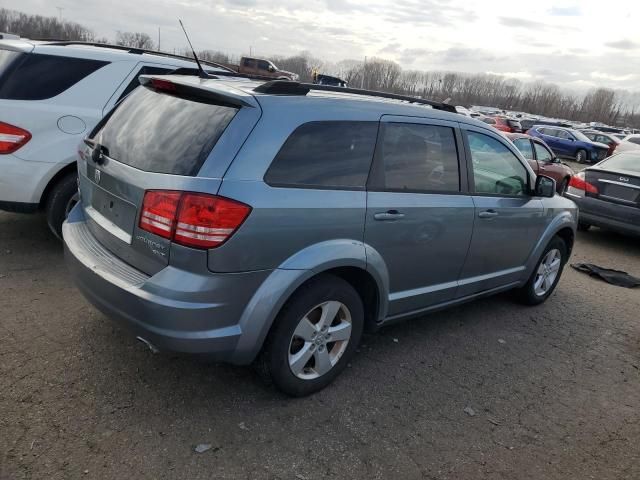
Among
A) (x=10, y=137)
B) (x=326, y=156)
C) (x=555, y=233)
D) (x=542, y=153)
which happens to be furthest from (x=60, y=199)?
(x=542, y=153)

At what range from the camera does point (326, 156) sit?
118 inches

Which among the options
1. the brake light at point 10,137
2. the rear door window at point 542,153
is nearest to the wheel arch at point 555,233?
the brake light at point 10,137

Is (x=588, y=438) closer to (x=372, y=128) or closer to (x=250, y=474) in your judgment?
(x=250, y=474)

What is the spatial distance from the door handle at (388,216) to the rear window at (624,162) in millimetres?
6633

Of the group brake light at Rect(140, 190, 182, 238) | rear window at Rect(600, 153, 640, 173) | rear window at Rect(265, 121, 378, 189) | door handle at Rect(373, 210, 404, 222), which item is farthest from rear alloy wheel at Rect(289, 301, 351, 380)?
rear window at Rect(600, 153, 640, 173)

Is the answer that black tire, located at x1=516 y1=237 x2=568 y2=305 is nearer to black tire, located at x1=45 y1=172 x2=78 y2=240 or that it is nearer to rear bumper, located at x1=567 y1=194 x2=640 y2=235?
rear bumper, located at x1=567 y1=194 x2=640 y2=235

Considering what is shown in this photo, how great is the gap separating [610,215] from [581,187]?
71 cm

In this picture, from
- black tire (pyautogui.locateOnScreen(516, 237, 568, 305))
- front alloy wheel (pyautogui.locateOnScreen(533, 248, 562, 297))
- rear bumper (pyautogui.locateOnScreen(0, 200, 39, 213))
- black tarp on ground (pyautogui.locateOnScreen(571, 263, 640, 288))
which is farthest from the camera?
black tarp on ground (pyautogui.locateOnScreen(571, 263, 640, 288))

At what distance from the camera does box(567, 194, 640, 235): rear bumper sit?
25.6ft

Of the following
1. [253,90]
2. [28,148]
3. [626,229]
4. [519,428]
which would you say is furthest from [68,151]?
[626,229]

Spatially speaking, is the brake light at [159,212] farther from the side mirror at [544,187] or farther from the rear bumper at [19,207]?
the side mirror at [544,187]

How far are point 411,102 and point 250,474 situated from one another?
2.80 m

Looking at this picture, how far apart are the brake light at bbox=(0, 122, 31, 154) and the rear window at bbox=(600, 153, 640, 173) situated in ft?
27.3

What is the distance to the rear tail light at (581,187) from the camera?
8.36m
